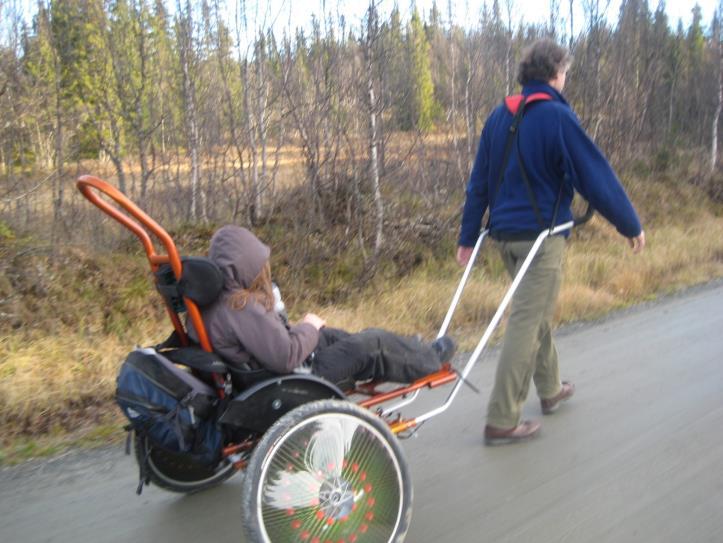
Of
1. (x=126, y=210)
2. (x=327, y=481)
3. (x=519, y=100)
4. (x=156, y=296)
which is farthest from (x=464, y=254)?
(x=156, y=296)

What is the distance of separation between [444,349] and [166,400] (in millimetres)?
1337

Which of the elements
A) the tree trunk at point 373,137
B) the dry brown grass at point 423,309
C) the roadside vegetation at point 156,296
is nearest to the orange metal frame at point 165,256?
the roadside vegetation at point 156,296

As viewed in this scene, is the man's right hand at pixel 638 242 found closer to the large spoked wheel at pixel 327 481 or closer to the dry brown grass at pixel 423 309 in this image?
the large spoked wheel at pixel 327 481

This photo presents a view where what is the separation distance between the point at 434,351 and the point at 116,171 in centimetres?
672

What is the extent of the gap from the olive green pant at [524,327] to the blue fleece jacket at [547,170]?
6.1 inches

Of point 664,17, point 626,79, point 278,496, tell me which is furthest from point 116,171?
point 664,17

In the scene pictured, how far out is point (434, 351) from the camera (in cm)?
338

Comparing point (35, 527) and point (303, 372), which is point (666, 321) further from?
point (35, 527)

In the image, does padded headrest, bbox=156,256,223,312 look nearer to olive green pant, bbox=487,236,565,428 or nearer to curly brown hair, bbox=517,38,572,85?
olive green pant, bbox=487,236,565,428

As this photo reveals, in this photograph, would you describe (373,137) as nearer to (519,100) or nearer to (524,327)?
(519,100)

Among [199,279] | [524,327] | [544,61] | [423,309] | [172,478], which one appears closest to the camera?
[199,279]

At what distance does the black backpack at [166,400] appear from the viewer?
2.78 metres

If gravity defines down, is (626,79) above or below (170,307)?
above

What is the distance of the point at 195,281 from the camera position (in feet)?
9.30
